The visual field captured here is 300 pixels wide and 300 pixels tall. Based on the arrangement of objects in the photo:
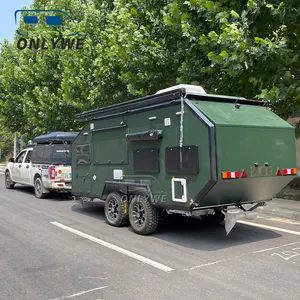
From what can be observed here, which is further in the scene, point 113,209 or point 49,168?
point 49,168

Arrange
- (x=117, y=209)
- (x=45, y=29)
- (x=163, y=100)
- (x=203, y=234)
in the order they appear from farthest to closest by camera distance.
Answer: (x=45, y=29) → (x=117, y=209) → (x=203, y=234) → (x=163, y=100)

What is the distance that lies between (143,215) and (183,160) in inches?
63.9

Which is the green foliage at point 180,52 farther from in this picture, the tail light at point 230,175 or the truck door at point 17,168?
the truck door at point 17,168

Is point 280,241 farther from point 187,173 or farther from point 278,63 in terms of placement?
point 278,63

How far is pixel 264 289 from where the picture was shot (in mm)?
4430

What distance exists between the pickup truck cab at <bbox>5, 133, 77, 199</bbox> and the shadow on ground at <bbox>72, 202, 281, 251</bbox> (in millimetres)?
3734

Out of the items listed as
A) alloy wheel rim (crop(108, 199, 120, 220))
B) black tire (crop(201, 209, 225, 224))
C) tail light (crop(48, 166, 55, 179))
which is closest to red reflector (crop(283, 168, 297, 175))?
black tire (crop(201, 209, 225, 224))

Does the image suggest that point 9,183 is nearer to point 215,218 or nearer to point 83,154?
point 83,154

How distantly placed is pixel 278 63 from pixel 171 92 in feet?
11.4

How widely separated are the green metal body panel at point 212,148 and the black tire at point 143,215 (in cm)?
22

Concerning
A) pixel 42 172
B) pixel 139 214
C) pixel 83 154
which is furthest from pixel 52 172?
pixel 139 214

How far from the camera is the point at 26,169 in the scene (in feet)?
45.9

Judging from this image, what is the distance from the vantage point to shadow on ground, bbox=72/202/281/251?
21.7 feet

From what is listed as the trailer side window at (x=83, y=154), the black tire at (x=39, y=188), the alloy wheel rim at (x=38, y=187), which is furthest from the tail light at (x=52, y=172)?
the trailer side window at (x=83, y=154)
